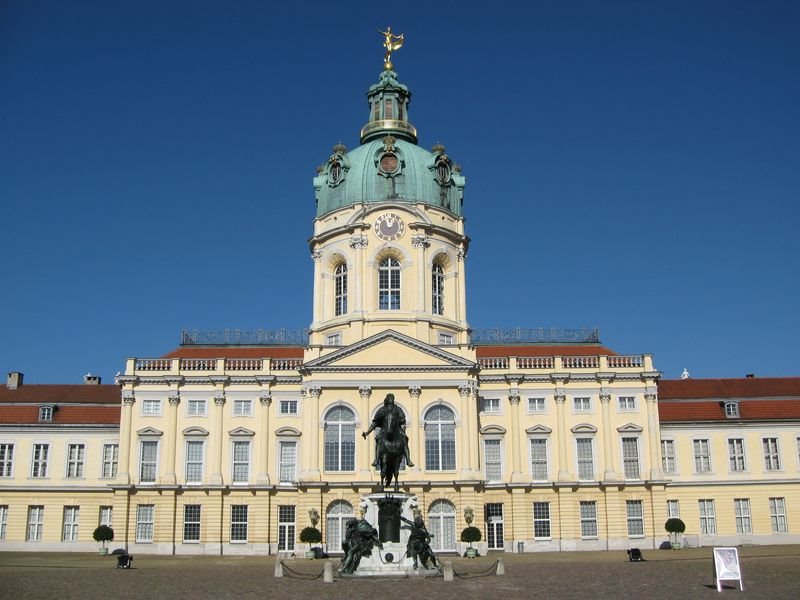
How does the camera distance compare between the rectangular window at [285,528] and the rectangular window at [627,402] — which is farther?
the rectangular window at [627,402]

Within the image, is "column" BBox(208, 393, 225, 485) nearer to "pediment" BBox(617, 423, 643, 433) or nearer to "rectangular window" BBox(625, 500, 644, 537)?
"pediment" BBox(617, 423, 643, 433)

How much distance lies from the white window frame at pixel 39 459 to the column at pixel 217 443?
11.8 metres

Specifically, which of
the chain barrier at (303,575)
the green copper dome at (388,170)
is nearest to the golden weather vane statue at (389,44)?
the green copper dome at (388,170)

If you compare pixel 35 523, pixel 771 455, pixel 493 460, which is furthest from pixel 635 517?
pixel 35 523

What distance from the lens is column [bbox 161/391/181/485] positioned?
5738cm

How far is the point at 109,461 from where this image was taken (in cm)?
6100

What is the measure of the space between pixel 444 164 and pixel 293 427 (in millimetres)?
20423

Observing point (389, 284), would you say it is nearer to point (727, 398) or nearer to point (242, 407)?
point (242, 407)

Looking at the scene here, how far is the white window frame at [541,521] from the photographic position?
57.1 meters

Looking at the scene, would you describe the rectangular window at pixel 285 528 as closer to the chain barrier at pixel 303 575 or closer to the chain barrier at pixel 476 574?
the chain barrier at pixel 303 575

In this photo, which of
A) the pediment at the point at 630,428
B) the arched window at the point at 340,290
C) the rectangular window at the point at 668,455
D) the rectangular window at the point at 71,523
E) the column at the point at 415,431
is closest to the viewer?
the column at the point at 415,431

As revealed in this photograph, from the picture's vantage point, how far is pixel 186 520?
5719cm

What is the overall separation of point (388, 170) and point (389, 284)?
7672mm

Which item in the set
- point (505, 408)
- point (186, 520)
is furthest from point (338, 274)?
point (186, 520)
